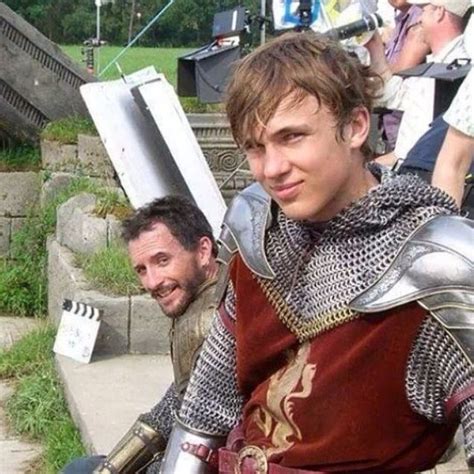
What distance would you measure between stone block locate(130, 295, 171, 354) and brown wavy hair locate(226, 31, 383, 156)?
3.77 m

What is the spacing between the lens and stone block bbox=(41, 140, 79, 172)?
815cm

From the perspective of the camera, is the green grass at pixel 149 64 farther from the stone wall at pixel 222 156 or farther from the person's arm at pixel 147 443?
the person's arm at pixel 147 443

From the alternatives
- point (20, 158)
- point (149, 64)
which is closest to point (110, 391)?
point (20, 158)

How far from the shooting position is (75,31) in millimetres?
26188

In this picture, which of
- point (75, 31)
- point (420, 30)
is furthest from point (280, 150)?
point (75, 31)

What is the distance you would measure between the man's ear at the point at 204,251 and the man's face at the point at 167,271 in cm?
4

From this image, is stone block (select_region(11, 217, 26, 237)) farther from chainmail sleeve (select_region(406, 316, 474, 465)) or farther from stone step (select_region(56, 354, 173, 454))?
chainmail sleeve (select_region(406, 316, 474, 465))

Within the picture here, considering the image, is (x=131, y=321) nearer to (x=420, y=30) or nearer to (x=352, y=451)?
(x=420, y=30)

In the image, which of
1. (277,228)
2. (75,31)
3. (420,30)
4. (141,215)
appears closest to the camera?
(277,228)

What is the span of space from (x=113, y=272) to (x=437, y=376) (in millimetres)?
4167

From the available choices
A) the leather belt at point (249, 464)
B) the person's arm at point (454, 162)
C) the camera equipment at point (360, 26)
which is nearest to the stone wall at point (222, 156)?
the camera equipment at point (360, 26)

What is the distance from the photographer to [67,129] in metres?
8.41

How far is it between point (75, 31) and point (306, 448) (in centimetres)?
2464

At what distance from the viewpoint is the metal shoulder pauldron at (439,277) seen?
197 centimetres
